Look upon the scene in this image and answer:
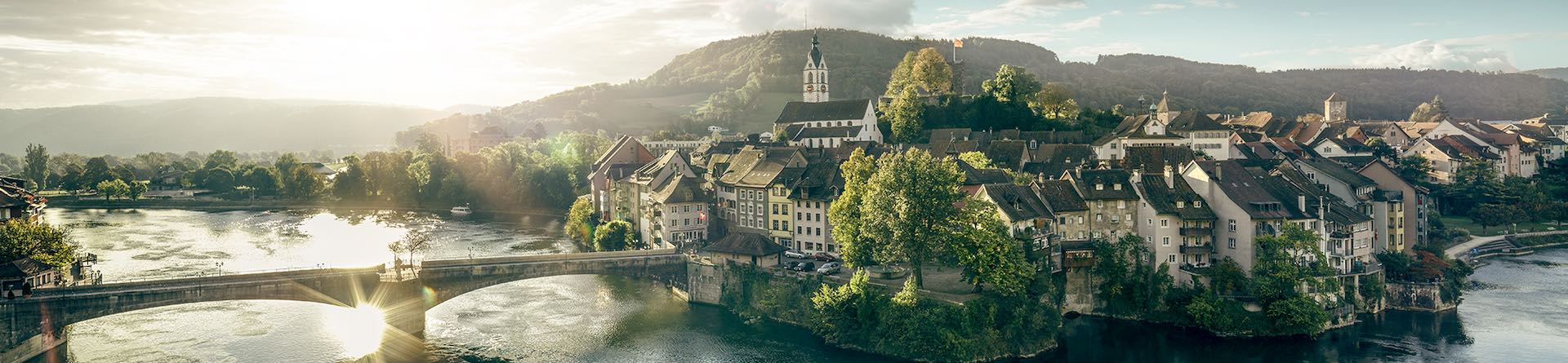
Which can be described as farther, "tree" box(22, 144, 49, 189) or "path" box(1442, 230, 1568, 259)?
"tree" box(22, 144, 49, 189)

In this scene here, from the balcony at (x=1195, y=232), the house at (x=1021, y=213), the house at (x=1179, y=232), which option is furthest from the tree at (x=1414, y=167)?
the house at (x=1021, y=213)

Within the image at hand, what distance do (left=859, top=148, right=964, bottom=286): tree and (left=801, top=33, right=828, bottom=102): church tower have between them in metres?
61.1

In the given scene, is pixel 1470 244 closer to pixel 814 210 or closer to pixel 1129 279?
pixel 1129 279

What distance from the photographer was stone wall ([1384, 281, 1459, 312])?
58719mm

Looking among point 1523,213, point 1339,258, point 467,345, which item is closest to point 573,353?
point 467,345

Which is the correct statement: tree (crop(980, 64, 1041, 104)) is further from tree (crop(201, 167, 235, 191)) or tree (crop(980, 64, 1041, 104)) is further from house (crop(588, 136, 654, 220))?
tree (crop(201, 167, 235, 191))

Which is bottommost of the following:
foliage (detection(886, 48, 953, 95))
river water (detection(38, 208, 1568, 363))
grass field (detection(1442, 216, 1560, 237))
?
river water (detection(38, 208, 1568, 363))

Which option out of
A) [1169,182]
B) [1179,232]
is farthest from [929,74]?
[1179,232]

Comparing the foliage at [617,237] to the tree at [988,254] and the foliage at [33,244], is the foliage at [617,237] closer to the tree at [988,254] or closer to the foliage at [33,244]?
the tree at [988,254]

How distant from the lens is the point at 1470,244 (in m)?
78.2

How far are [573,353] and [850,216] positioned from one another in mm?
16634

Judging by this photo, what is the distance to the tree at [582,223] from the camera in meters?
90.8

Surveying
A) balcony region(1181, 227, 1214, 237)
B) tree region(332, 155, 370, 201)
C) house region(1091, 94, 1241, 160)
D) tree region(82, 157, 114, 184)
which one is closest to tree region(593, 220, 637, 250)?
house region(1091, 94, 1241, 160)

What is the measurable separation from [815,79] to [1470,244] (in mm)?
61498
